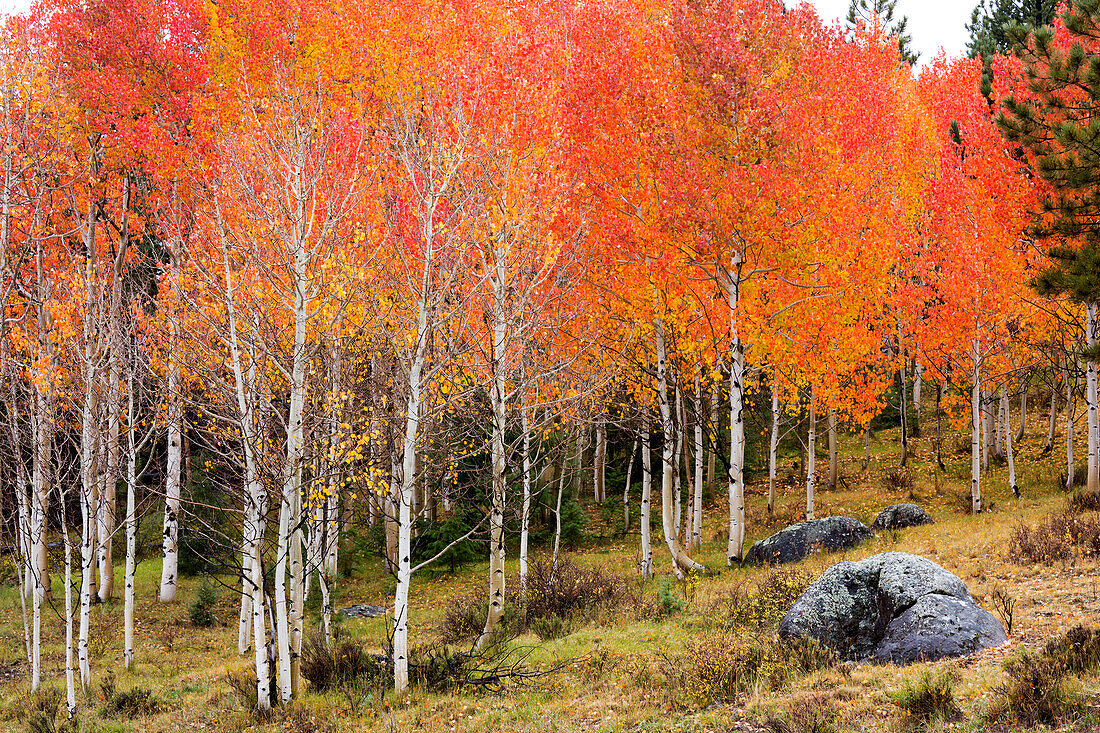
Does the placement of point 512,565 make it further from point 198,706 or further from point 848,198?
point 848,198

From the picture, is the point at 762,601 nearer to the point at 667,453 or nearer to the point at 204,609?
the point at 667,453

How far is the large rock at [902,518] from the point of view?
16.6 metres

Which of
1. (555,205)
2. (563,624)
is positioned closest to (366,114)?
(555,205)

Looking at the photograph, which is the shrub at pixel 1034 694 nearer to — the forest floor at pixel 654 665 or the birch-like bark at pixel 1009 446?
the forest floor at pixel 654 665

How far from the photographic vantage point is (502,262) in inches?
480

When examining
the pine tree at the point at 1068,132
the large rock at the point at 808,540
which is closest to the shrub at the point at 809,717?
the large rock at the point at 808,540

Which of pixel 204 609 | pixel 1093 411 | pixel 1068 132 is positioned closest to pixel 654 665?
pixel 1068 132

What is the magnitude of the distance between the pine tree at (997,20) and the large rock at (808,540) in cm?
1520

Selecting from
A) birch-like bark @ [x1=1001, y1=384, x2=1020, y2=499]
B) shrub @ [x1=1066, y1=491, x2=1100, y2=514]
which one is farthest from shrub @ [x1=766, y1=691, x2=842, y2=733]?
birch-like bark @ [x1=1001, y1=384, x2=1020, y2=499]

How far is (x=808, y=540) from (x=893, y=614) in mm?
5966

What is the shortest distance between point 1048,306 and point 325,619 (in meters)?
17.7

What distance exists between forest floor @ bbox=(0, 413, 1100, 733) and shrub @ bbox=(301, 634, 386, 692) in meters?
0.22

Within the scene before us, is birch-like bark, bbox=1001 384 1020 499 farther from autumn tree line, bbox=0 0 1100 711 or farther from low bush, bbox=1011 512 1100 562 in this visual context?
low bush, bbox=1011 512 1100 562

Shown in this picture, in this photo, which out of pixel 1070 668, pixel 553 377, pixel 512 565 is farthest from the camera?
pixel 512 565
